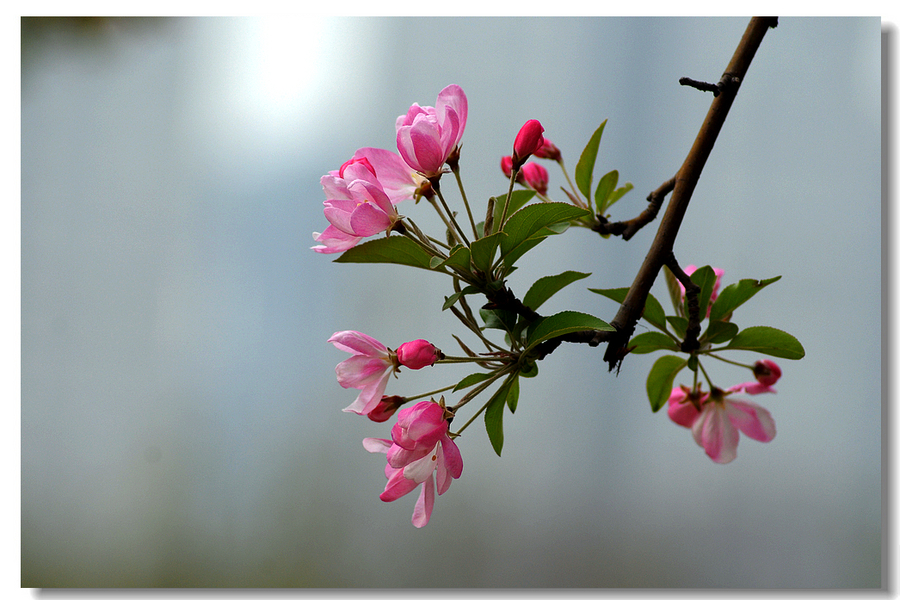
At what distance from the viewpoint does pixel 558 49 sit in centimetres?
225

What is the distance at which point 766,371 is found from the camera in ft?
2.59

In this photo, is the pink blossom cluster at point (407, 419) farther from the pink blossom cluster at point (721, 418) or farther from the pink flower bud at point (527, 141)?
the pink blossom cluster at point (721, 418)

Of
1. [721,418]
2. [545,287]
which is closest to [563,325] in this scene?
[545,287]

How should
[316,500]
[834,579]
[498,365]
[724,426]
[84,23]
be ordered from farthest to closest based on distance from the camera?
[316,500], [834,579], [84,23], [724,426], [498,365]

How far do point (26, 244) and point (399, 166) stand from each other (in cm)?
219

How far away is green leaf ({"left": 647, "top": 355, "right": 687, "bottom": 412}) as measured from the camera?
0.78 metres

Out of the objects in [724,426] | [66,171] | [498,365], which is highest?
[66,171]

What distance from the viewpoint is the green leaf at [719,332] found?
676 millimetres

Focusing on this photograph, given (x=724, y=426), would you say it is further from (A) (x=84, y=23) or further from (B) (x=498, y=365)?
(A) (x=84, y=23)

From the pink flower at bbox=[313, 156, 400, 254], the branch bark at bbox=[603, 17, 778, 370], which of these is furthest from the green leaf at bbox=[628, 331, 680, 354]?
the pink flower at bbox=[313, 156, 400, 254]

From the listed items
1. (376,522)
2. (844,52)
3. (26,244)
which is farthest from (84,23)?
(844,52)

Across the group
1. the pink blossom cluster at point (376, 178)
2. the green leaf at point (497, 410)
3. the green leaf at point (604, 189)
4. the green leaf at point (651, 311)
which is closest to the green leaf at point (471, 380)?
the green leaf at point (497, 410)

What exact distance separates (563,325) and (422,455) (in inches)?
5.7

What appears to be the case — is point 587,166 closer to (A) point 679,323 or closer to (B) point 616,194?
(B) point 616,194
